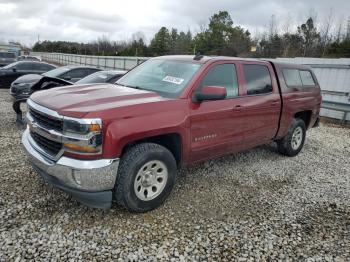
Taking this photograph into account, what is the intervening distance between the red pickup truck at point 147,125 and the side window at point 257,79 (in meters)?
0.02

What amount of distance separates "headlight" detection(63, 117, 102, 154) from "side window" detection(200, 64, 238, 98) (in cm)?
159

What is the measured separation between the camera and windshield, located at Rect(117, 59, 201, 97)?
3847 millimetres

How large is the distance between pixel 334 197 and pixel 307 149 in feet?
8.28

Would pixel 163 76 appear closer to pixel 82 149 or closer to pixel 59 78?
pixel 82 149

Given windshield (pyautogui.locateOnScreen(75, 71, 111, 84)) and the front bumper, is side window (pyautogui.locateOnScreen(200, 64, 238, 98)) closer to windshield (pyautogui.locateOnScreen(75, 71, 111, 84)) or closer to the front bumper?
the front bumper

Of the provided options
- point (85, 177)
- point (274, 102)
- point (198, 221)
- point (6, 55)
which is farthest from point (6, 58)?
point (198, 221)

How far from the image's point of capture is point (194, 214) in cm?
360

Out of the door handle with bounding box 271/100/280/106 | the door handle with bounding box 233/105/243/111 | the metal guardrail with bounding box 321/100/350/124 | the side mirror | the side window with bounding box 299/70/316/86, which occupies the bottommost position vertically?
the metal guardrail with bounding box 321/100/350/124

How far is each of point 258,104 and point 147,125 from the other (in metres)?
2.19

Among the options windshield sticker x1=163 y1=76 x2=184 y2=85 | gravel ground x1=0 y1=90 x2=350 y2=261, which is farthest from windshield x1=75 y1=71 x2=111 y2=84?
windshield sticker x1=163 y1=76 x2=184 y2=85

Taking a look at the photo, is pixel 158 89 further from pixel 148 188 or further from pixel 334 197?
pixel 334 197

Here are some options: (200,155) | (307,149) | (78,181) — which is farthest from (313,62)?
(78,181)

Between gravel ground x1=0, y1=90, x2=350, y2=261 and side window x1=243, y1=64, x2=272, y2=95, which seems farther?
side window x1=243, y1=64, x2=272, y2=95

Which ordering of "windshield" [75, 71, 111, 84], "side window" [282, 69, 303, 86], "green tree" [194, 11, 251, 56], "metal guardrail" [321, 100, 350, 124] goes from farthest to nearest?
"green tree" [194, 11, 251, 56]
"metal guardrail" [321, 100, 350, 124]
"windshield" [75, 71, 111, 84]
"side window" [282, 69, 303, 86]
